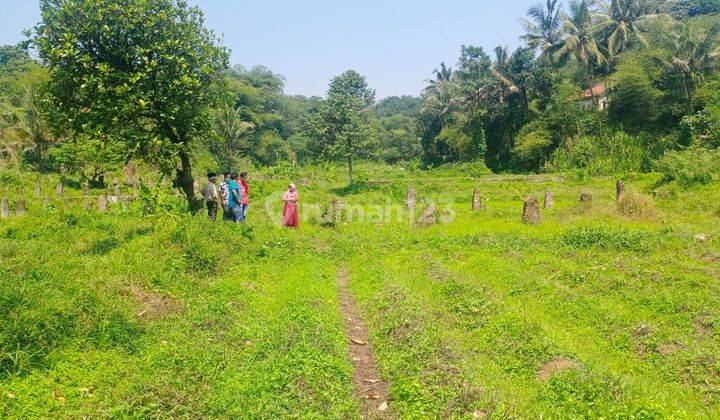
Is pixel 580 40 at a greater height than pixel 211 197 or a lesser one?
greater

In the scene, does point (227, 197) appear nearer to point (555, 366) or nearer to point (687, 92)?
point (555, 366)

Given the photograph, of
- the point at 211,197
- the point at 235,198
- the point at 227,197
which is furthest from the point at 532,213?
the point at 211,197

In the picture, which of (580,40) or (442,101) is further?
(442,101)

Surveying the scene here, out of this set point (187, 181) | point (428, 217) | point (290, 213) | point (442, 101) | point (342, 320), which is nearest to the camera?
point (342, 320)

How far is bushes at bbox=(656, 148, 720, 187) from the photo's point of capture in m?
23.3

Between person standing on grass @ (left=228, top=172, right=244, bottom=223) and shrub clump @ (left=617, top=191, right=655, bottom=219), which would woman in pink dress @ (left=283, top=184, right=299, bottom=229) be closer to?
person standing on grass @ (left=228, top=172, right=244, bottom=223)

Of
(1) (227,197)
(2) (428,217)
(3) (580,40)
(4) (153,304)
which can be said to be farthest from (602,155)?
(4) (153,304)

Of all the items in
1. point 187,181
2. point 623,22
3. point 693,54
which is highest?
point 623,22

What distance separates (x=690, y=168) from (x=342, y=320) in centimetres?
2162

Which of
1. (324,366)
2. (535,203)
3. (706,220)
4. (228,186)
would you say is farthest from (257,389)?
(706,220)

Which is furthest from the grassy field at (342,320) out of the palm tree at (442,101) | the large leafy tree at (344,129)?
the palm tree at (442,101)

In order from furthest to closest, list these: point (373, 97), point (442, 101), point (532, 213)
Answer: point (442, 101), point (373, 97), point (532, 213)

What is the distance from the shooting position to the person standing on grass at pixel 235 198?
16244 millimetres

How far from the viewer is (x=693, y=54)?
39094 mm
